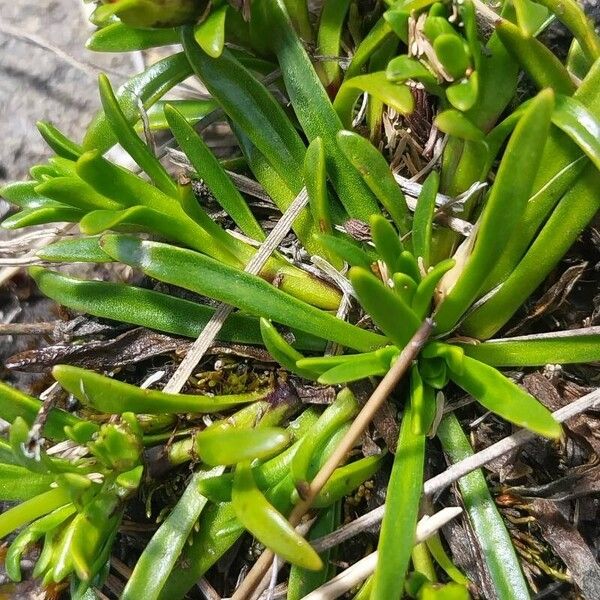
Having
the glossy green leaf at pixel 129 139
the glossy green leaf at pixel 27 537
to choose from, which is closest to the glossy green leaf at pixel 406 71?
the glossy green leaf at pixel 129 139

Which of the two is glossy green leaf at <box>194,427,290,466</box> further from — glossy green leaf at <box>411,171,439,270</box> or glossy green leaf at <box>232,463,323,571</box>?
glossy green leaf at <box>411,171,439,270</box>

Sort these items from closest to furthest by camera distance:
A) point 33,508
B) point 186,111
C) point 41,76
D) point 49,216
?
point 33,508 → point 49,216 → point 186,111 → point 41,76

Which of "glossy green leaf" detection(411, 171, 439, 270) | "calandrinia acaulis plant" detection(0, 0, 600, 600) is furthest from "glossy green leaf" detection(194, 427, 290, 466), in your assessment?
"glossy green leaf" detection(411, 171, 439, 270)

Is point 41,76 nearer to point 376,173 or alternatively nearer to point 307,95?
point 307,95

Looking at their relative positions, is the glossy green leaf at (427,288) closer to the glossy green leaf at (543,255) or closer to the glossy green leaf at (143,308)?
the glossy green leaf at (543,255)

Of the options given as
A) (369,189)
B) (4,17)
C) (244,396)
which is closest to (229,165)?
(369,189)

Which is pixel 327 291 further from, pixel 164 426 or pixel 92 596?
pixel 92 596

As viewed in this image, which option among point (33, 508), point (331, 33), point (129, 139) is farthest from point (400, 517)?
point (331, 33)
